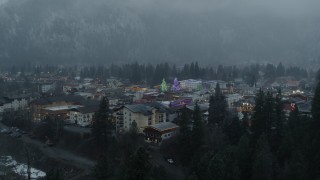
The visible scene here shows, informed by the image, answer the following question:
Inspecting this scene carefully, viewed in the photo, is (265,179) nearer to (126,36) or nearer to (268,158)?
(268,158)

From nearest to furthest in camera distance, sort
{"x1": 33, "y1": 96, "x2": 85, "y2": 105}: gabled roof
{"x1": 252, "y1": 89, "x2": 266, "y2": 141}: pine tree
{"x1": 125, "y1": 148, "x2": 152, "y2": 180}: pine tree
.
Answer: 1. {"x1": 125, "y1": 148, "x2": 152, "y2": 180}: pine tree
2. {"x1": 252, "y1": 89, "x2": 266, "y2": 141}: pine tree
3. {"x1": 33, "y1": 96, "x2": 85, "y2": 105}: gabled roof

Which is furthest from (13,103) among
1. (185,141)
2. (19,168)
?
(185,141)

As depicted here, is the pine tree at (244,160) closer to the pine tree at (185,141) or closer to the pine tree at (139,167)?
the pine tree at (185,141)

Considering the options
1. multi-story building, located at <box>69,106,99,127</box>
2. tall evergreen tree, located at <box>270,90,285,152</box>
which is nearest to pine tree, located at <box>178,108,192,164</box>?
tall evergreen tree, located at <box>270,90,285,152</box>

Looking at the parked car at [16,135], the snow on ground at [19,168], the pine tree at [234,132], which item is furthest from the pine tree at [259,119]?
the parked car at [16,135]

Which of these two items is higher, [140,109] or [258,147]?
[140,109]

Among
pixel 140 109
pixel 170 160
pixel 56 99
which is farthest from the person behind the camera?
pixel 56 99

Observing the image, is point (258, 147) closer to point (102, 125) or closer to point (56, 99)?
point (102, 125)

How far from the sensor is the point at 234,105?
39562 millimetres

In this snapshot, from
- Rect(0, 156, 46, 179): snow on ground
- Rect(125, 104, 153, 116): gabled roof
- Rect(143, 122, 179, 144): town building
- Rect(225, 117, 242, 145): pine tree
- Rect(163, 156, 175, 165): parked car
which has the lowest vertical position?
Rect(0, 156, 46, 179): snow on ground

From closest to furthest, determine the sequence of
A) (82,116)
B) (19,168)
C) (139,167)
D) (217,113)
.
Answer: (139,167)
(19,168)
(217,113)
(82,116)

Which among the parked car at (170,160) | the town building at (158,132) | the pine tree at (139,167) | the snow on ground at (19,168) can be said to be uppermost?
the pine tree at (139,167)

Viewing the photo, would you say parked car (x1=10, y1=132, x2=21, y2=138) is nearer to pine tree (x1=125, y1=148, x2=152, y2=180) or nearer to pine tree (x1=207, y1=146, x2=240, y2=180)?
pine tree (x1=207, y1=146, x2=240, y2=180)

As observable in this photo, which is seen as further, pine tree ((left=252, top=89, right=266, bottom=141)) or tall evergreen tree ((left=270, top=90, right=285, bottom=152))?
pine tree ((left=252, top=89, right=266, bottom=141))
